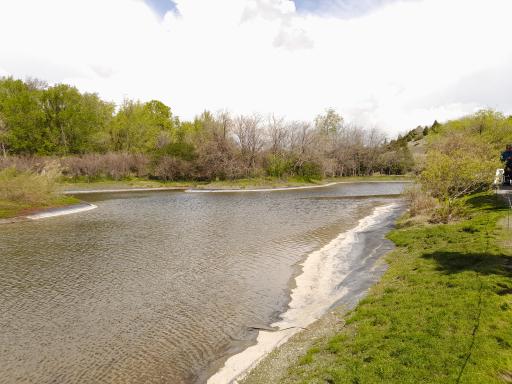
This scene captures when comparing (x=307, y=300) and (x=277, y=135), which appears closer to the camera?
(x=307, y=300)

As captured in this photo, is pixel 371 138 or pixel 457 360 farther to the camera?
pixel 371 138

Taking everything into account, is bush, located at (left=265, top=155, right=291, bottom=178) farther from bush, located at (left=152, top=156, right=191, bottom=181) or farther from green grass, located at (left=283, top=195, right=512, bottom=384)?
green grass, located at (left=283, top=195, right=512, bottom=384)

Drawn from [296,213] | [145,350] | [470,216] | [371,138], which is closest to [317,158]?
[371,138]

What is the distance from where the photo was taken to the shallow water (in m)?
8.83

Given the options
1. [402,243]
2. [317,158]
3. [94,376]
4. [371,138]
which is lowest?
[94,376]

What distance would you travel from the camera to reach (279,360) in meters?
8.13

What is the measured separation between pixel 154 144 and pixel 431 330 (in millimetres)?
88271

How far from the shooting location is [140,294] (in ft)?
44.2

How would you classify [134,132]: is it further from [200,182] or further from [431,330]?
[431,330]

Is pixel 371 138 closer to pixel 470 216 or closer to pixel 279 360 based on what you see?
pixel 470 216

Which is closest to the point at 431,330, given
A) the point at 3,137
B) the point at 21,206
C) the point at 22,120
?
the point at 21,206

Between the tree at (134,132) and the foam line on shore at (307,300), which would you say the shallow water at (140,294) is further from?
the tree at (134,132)

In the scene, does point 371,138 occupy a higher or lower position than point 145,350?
higher

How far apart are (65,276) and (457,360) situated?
53.0 feet
